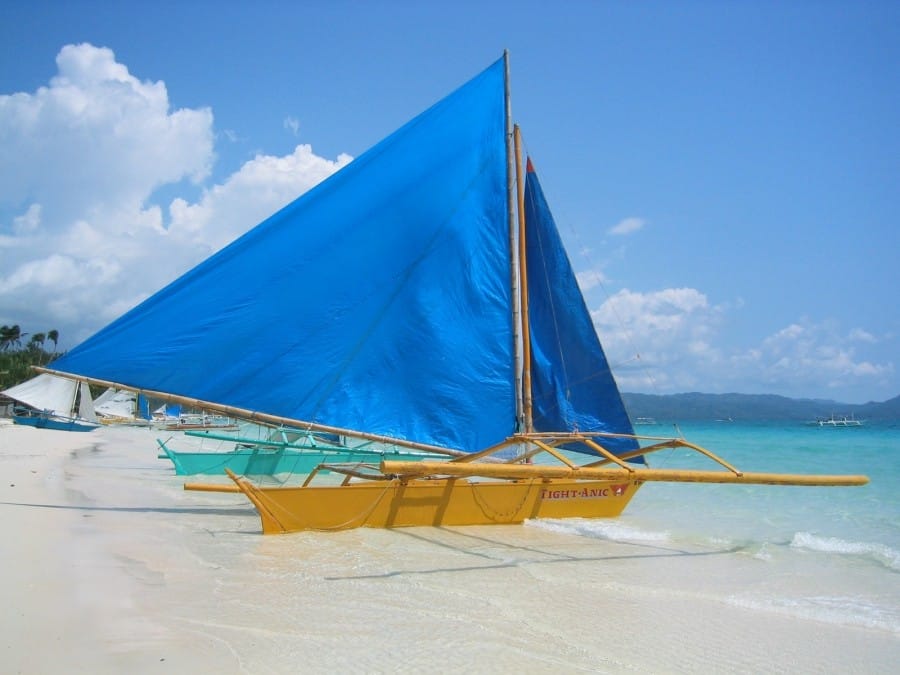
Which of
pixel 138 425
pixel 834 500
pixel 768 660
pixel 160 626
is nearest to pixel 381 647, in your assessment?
pixel 160 626

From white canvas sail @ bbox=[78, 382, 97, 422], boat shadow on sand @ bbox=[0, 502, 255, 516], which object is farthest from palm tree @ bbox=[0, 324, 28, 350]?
boat shadow on sand @ bbox=[0, 502, 255, 516]

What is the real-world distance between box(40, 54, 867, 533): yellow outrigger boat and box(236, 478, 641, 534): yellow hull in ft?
0.09

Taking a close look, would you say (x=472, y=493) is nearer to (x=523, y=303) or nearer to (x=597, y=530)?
(x=597, y=530)

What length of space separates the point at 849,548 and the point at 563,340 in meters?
5.59

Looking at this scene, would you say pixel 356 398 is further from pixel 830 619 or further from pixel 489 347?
Answer: pixel 830 619

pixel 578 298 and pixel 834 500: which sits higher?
pixel 578 298

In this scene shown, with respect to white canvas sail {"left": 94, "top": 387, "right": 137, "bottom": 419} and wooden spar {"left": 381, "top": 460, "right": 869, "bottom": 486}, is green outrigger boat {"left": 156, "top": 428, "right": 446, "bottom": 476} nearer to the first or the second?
wooden spar {"left": 381, "top": 460, "right": 869, "bottom": 486}

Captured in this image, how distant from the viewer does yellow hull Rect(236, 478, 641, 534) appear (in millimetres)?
8633

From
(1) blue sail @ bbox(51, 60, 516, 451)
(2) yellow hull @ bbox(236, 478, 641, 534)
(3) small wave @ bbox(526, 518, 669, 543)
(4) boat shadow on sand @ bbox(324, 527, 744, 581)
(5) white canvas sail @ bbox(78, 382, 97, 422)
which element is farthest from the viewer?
(5) white canvas sail @ bbox(78, 382, 97, 422)

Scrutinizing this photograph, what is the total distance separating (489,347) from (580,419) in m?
1.96

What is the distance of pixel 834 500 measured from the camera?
1576cm

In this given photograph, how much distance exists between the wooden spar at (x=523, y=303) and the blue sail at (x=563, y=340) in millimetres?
263

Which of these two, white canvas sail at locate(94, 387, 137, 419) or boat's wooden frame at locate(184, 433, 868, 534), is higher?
boat's wooden frame at locate(184, 433, 868, 534)

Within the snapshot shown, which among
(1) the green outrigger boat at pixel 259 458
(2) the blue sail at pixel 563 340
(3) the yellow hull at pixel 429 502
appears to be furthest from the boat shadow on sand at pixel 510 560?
(1) the green outrigger boat at pixel 259 458
